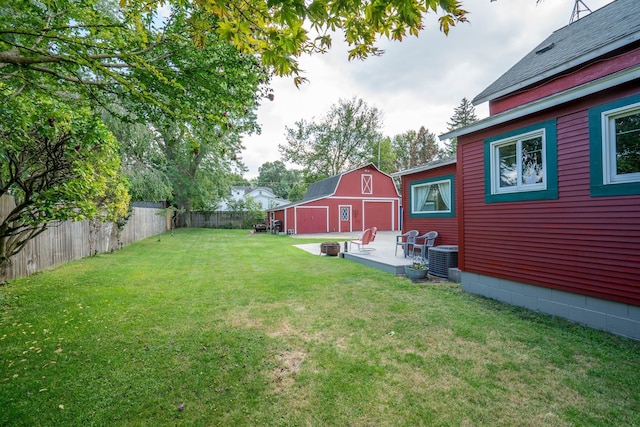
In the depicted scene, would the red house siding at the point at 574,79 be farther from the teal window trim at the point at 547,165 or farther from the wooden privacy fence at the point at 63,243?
the wooden privacy fence at the point at 63,243

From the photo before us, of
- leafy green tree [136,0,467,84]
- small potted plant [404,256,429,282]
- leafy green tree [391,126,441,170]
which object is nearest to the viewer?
leafy green tree [136,0,467,84]

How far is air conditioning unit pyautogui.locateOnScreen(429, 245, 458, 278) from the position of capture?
654 cm

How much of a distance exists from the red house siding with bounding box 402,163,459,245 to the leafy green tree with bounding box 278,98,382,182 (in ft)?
78.2

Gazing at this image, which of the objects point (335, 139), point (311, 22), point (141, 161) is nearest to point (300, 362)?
point (311, 22)

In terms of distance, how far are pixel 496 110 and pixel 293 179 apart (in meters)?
53.9

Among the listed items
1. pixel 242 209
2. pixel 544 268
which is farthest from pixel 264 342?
pixel 242 209

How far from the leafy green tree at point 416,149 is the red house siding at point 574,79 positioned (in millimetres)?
33716

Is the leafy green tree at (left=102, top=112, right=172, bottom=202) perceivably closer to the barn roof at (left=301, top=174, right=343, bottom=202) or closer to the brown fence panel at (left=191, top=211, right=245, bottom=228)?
the brown fence panel at (left=191, top=211, right=245, bottom=228)

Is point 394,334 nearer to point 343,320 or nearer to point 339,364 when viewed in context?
point 343,320

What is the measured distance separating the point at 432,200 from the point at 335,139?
25601 millimetres

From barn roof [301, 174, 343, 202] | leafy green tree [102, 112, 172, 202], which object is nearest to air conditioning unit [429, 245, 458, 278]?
leafy green tree [102, 112, 172, 202]

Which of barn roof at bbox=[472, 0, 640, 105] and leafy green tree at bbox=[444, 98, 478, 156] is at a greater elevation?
leafy green tree at bbox=[444, 98, 478, 156]

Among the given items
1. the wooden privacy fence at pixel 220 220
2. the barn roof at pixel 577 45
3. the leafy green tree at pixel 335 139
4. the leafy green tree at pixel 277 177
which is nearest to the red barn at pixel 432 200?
the barn roof at pixel 577 45

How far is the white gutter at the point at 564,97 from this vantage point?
11.0 feet
